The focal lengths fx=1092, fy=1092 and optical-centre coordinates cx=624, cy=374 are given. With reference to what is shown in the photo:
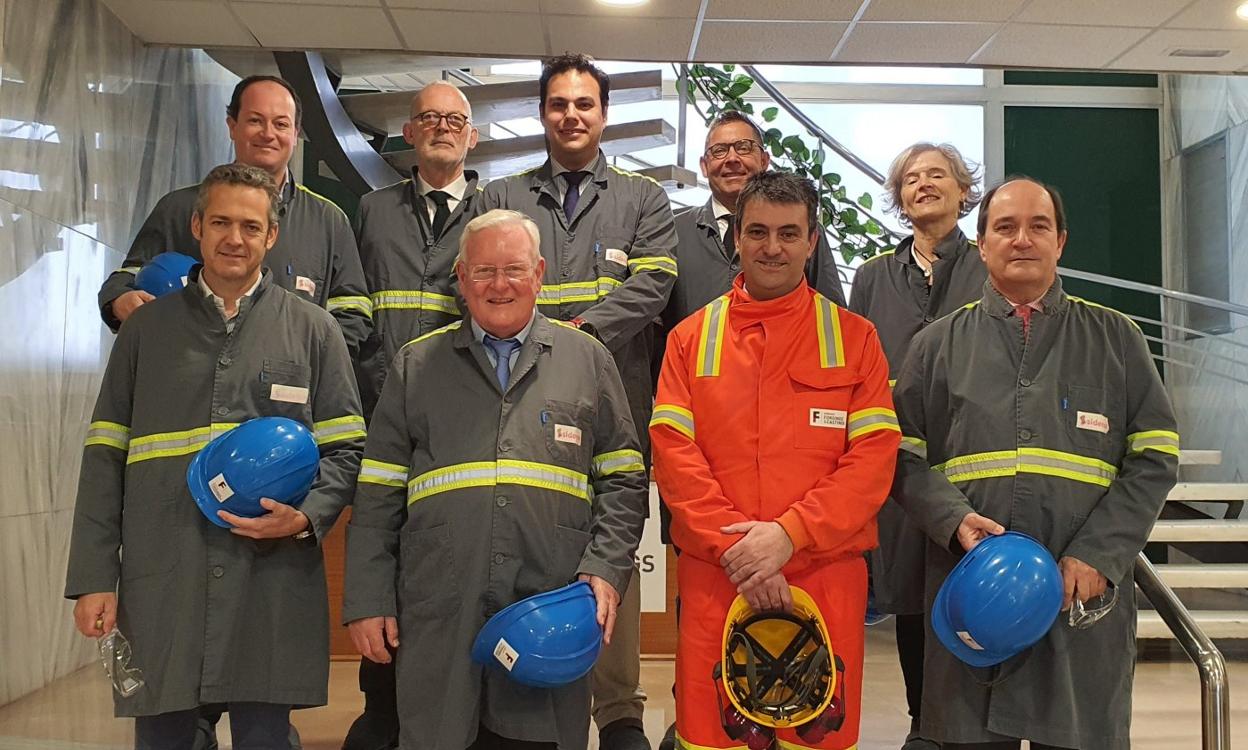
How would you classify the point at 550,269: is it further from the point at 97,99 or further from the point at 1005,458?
the point at 97,99

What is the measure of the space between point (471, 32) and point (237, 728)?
3.87 metres

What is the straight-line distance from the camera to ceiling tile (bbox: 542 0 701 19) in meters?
5.07

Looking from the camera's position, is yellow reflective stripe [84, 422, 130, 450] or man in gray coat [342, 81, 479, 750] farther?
man in gray coat [342, 81, 479, 750]

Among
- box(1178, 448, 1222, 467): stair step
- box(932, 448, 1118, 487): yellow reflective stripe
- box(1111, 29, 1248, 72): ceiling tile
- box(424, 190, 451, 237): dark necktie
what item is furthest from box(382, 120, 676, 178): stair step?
box(932, 448, 1118, 487): yellow reflective stripe

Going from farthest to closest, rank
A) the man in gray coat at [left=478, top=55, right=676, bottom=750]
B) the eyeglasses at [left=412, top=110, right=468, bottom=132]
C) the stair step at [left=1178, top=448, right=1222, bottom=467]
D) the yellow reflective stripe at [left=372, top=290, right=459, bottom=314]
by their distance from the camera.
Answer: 1. the stair step at [left=1178, top=448, right=1222, bottom=467]
2. the eyeglasses at [left=412, top=110, right=468, bottom=132]
3. the yellow reflective stripe at [left=372, top=290, right=459, bottom=314]
4. the man in gray coat at [left=478, top=55, right=676, bottom=750]

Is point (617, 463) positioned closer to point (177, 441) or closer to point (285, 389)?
point (285, 389)

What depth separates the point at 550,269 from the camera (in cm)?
318

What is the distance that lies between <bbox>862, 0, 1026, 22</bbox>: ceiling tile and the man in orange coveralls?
275 centimetres

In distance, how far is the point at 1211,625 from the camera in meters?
5.36

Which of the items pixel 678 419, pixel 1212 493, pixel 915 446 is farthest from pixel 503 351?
pixel 1212 493

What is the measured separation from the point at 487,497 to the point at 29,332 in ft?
9.25

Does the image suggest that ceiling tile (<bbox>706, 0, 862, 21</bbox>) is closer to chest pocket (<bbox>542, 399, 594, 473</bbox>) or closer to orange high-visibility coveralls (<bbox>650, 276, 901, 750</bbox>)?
orange high-visibility coveralls (<bbox>650, 276, 901, 750</bbox>)

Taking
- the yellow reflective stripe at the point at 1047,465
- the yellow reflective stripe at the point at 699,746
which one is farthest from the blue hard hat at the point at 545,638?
the yellow reflective stripe at the point at 1047,465

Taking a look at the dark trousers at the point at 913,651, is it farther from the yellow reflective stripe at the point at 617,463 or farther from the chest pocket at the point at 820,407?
the yellow reflective stripe at the point at 617,463
